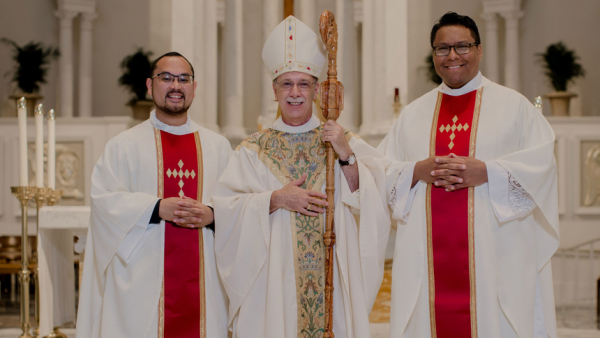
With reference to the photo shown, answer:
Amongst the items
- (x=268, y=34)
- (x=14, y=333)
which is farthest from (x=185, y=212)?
(x=268, y=34)

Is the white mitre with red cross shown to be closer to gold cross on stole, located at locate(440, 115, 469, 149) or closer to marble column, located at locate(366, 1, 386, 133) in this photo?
gold cross on stole, located at locate(440, 115, 469, 149)

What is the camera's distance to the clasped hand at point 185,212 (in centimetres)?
309

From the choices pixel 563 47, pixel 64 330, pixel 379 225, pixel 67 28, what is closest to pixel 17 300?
pixel 64 330

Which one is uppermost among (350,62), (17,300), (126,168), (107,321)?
(350,62)

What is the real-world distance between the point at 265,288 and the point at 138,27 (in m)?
8.34

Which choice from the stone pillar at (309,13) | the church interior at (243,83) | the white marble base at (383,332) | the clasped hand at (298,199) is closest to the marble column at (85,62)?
the church interior at (243,83)

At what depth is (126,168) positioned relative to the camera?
3.31m

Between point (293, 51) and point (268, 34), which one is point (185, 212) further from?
point (268, 34)

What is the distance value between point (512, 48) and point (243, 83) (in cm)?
407

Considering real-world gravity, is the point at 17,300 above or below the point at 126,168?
below

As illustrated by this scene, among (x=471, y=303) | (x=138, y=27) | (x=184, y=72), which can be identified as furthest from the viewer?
(x=138, y=27)

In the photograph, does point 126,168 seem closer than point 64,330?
Yes

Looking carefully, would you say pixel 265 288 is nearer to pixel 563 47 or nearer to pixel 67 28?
pixel 563 47

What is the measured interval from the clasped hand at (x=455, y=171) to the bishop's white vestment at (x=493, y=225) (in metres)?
0.06
